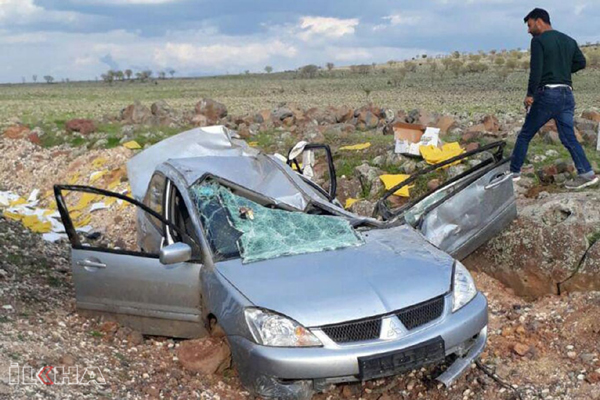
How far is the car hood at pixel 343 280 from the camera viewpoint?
4160mm

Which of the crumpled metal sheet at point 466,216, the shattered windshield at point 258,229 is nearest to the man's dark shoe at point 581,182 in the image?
the crumpled metal sheet at point 466,216

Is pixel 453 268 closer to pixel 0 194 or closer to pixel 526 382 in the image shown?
pixel 526 382

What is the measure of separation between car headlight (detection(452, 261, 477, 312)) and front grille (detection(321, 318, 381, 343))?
66 cm

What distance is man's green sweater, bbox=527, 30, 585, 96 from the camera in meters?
7.98

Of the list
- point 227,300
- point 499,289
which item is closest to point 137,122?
point 499,289

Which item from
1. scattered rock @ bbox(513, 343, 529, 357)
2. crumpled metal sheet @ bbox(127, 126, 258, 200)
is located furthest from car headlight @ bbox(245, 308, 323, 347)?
crumpled metal sheet @ bbox(127, 126, 258, 200)

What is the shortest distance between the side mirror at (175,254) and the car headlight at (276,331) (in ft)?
2.49

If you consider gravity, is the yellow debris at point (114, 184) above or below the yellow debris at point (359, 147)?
below

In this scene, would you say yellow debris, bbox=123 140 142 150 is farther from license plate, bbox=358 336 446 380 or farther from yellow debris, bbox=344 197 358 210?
license plate, bbox=358 336 446 380

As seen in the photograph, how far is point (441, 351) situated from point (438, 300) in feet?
1.14

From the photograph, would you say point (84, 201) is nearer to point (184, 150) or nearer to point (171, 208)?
point (184, 150)

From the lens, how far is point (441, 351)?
4.25 metres

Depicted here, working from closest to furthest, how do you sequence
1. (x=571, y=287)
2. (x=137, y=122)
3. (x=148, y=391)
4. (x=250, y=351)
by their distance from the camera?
(x=250, y=351), (x=148, y=391), (x=571, y=287), (x=137, y=122)

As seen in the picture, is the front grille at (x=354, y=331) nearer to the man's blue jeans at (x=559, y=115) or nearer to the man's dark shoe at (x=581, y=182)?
the man's blue jeans at (x=559, y=115)
